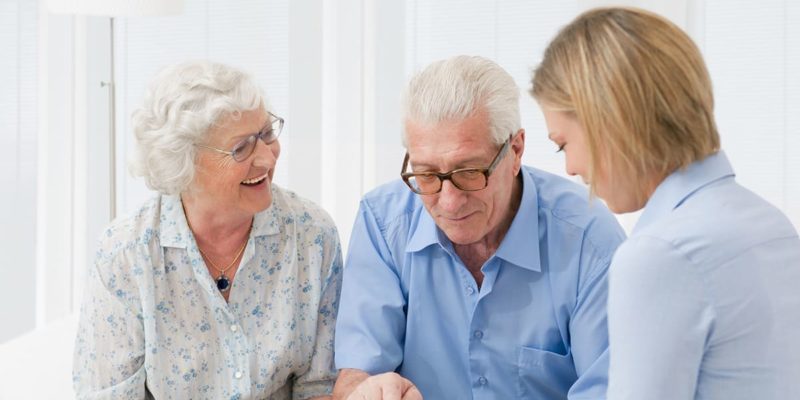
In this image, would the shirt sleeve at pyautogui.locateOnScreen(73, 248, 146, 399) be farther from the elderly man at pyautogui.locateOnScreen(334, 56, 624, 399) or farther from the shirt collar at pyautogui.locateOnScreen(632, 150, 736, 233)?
the shirt collar at pyautogui.locateOnScreen(632, 150, 736, 233)

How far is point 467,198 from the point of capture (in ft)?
6.34

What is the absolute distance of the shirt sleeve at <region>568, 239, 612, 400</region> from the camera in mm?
1929

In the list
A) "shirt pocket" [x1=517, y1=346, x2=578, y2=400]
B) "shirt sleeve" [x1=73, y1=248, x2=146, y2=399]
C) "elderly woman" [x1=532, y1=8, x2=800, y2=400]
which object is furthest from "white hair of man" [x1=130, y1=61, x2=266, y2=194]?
"elderly woman" [x1=532, y1=8, x2=800, y2=400]

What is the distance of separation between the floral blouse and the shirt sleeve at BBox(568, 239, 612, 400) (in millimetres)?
567

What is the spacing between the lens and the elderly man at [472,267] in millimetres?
1904

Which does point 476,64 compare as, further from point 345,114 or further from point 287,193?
point 345,114

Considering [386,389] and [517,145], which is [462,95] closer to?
[517,145]

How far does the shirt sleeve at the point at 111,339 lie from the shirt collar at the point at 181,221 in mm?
133

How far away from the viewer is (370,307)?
210cm

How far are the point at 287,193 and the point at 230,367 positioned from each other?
415mm

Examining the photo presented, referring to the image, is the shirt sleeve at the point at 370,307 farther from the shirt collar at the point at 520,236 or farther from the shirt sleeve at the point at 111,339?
the shirt sleeve at the point at 111,339

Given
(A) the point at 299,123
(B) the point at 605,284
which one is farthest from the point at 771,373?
(A) the point at 299,123

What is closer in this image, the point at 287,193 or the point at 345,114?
the point at 287,193

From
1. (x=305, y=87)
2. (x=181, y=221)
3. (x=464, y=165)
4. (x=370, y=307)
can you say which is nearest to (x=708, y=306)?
(x=464, y=165)
